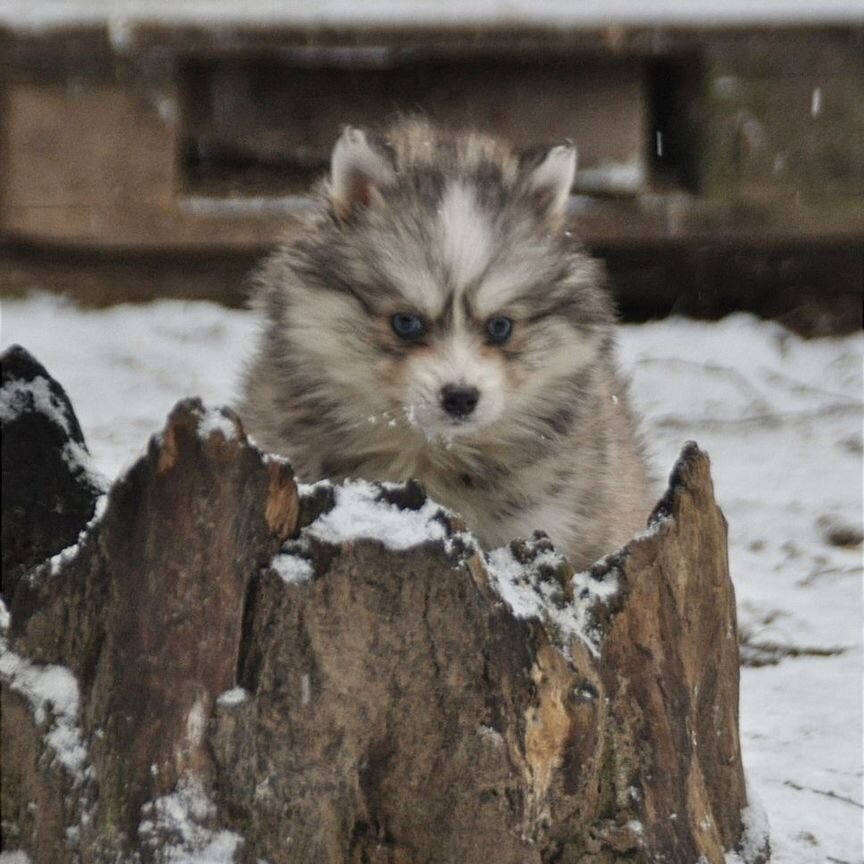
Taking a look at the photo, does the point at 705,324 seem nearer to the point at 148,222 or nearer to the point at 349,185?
the point at 148,222

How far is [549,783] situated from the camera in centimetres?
258

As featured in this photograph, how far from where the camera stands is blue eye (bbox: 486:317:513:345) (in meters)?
3.60

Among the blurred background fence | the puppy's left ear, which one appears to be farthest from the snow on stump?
the blurred background fence

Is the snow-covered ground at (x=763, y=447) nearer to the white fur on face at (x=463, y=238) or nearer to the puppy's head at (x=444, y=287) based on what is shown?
the puppy's head at (x=444, y=287)

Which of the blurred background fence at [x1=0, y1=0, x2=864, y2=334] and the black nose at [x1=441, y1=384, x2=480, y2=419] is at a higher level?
the blurred background fence at [x1=0, y1=0, x2=864, y2=334]

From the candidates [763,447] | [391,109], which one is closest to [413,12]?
[391,109]

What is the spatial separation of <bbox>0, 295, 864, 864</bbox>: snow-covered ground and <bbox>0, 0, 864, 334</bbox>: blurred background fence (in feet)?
1.42

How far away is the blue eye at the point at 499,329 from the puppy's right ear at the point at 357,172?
1.39ft

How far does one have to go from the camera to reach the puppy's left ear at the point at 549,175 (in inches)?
149

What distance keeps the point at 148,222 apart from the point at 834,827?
476 cm

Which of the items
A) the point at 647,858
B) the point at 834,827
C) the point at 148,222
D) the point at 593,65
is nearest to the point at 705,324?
the point at 593,65

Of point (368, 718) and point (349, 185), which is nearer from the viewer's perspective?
point (368, 718)

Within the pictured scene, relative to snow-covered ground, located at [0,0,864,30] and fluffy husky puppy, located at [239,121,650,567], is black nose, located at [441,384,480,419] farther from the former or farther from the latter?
snow-covered ground, located at [0,0,864,30]

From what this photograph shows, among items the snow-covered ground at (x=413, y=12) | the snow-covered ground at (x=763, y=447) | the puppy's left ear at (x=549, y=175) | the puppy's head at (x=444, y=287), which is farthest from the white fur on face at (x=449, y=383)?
the snow-covered ground at (x=413, y=12)
